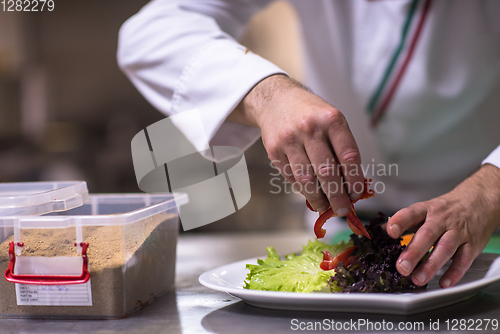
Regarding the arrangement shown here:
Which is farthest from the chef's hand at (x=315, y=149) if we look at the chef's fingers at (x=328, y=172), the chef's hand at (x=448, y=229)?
the chef's hand at (x=448, y=229)

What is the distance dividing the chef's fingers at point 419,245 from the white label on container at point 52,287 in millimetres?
459

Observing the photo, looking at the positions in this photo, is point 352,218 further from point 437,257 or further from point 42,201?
point 42,201

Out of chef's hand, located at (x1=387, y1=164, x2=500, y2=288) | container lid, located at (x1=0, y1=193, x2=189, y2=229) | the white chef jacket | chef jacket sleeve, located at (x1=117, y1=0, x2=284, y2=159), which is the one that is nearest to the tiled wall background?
the white chef jacket

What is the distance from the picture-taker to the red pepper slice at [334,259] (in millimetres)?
718

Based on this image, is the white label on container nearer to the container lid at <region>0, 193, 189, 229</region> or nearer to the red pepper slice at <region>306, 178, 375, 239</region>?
the container lid at <region>0, 193, 189, 229</region>

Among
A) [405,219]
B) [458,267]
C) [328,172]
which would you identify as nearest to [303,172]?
[328,172]

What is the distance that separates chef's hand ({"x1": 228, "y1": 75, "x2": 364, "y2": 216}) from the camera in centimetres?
60

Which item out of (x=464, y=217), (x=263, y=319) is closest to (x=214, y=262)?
(x=263, y=319)

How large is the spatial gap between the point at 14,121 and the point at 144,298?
3.08 metres

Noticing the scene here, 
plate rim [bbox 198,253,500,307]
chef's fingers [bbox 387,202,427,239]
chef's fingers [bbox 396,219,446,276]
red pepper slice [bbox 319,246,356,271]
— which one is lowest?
red pepper slice [bbox 319,246,356,271]

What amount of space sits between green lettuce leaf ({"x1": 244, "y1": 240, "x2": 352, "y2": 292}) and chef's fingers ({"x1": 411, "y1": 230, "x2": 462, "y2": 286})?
5.2 inches

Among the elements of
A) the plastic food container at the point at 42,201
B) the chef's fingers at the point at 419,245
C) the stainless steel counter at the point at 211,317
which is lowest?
the stainless steel counter at the point at 211,317

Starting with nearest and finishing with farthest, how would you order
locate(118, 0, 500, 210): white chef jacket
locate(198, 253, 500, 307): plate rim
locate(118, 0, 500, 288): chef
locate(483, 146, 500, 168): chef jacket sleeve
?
1. locate(198, 253, 500, 307): plate rim
2. locate(118, 0, 500, 288): chef
3. locate(483, 146, 500, 168): chef jacket sleeve
4. locate(118, 0, 500, 210): white chef jacket

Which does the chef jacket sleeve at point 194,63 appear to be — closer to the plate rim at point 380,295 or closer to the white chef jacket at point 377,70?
the white chef jacket at point 377,70
